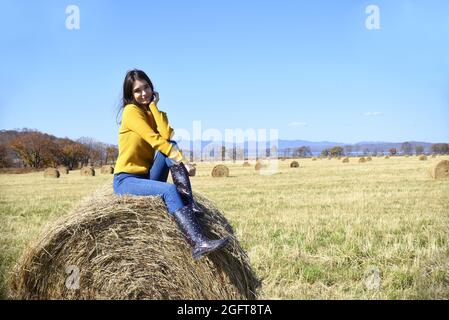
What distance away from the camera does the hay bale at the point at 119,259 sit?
4.38m

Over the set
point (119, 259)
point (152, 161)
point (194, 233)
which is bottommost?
point (119, 259)

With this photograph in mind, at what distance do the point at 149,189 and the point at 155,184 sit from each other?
0.26 feet

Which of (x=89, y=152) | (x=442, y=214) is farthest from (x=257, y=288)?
(x=89, y=152)

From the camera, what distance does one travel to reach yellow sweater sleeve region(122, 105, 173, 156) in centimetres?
435

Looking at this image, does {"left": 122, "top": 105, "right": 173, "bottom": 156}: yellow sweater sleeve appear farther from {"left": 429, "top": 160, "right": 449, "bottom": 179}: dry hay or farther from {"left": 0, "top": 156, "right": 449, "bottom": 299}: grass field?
{"left": 429, "top": 160, "right": 449, "bottom": 179}: dry hay

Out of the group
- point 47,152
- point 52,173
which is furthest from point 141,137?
point 47,152

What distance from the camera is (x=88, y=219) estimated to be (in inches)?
174

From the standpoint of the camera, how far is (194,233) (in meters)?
4.38

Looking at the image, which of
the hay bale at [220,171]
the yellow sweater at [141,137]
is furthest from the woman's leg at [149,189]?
the hay bale at [220,171]

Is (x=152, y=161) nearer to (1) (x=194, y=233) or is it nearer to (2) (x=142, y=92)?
(2) (x=142, y=92)

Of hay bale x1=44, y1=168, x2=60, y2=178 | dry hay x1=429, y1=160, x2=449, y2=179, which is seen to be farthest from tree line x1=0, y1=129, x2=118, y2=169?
dry hay x1=429, y1=160, x2=449, y2=179

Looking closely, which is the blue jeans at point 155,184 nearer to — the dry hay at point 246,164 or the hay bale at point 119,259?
the hay bale at point 119,259
